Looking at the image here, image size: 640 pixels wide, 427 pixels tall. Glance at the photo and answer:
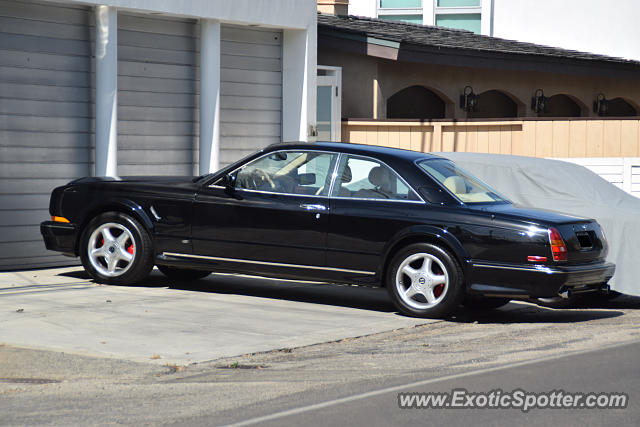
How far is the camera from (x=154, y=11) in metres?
13.8

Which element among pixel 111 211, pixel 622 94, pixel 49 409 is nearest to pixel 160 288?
pixel 111 211

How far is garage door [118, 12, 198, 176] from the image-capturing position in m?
13.9

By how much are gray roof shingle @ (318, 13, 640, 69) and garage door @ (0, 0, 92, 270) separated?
632cm

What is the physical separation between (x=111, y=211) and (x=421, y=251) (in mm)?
3417

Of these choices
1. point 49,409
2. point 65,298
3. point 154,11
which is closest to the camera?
point 49,409

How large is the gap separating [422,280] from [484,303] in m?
1.20

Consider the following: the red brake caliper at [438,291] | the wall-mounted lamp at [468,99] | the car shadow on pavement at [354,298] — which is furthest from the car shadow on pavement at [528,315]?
the wall-mounted lamp at [468,99]

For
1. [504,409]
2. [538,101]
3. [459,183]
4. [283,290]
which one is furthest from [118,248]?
[538,101]

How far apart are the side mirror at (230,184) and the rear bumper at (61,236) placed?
179 centimetres

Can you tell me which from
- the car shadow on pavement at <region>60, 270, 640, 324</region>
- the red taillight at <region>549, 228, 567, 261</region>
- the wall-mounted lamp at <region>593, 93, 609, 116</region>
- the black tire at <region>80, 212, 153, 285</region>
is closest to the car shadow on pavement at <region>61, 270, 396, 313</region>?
the car shadow on pavement at <region>60, 270, 640, 324</region>

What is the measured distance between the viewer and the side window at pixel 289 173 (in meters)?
10.3

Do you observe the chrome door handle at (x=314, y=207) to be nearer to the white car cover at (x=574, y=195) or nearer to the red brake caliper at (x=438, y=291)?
the red brake caliper at (x=438, y=291)

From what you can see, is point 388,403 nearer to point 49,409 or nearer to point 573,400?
point 573,400

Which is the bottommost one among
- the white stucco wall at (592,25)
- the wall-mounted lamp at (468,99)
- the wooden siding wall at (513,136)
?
the wooden siding wall at (513,136)
